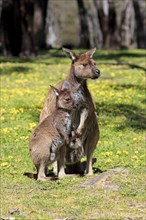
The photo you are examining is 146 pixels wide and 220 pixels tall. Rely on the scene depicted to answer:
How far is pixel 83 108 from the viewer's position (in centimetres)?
938

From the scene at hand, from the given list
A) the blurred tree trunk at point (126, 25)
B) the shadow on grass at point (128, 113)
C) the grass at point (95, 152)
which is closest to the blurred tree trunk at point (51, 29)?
the blurred tree trunk at point (126, 25)

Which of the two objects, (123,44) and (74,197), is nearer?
(74,197)

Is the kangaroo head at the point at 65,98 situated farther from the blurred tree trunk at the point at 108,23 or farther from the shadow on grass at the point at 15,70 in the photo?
the blurred tree trunk at the point at 108,23

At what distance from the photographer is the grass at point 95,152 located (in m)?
7.70

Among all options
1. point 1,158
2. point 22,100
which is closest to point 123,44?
point 22,100

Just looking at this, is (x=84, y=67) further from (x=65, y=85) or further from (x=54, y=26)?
(x=54, y=26)

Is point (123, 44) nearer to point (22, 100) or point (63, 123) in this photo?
point (22, 100)

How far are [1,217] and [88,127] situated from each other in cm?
258

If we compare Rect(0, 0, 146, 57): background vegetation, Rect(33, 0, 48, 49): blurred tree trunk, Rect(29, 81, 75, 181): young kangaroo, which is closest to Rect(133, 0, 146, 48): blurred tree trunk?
Rect(0, 0, 146, 57): background vegetation

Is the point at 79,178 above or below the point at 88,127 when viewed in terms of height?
below

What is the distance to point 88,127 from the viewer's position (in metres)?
9.47

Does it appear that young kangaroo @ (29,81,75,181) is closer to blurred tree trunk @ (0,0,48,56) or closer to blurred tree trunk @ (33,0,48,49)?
blurred tree trunk @ (0,0,48,56)

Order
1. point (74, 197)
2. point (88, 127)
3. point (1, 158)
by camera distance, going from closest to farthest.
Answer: point (74, 197) < point (88, 127) < point (1, 158)

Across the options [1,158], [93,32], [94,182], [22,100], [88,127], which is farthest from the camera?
[93,32]
